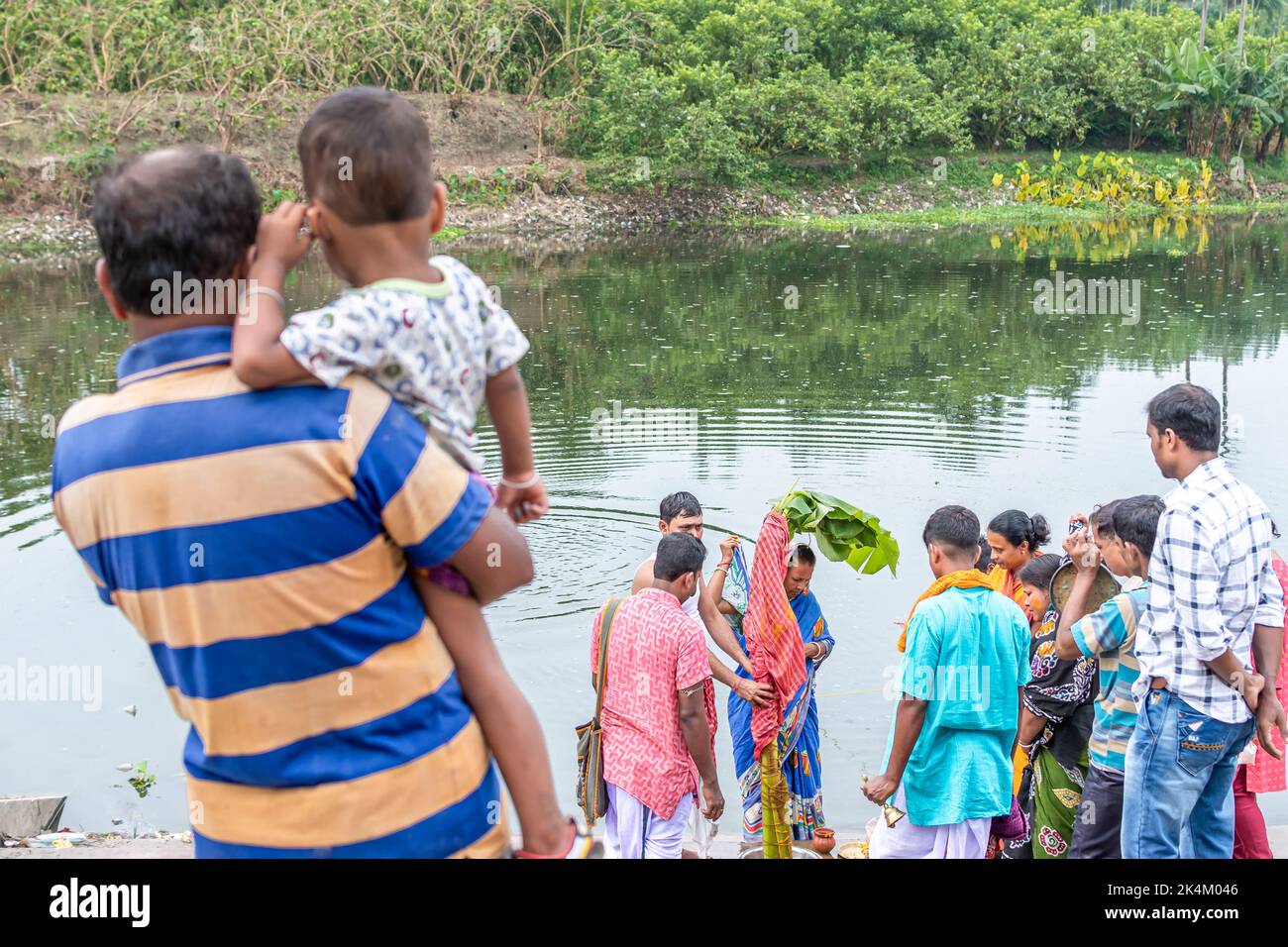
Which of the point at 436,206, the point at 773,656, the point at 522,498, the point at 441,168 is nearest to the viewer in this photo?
the point at 436,206

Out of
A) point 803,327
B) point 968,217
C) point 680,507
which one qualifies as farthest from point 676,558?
point 968,217

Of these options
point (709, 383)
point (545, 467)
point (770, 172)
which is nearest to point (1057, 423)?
point (709, 383)

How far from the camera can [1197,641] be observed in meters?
3.19

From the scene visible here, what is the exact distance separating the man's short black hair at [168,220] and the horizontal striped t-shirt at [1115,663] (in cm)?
272

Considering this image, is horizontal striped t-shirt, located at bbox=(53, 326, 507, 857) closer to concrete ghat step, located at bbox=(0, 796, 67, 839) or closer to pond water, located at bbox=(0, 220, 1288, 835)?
pond water, located at bbox=(0, 220, 1288, 835)

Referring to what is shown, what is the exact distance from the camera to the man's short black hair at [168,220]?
5.09ft

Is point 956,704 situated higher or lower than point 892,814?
higher

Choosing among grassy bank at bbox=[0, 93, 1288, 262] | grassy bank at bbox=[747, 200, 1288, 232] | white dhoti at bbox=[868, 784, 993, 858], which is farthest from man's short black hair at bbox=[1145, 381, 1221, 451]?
grassy bank at bbox=[747, 200, 1288, 232]

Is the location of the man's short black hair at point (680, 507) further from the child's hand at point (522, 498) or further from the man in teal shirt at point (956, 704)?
the child's hand at point (522, 498)

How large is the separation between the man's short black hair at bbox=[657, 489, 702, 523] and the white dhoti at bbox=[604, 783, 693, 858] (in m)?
1.12

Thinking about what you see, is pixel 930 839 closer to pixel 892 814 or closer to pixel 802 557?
pixel 892 814

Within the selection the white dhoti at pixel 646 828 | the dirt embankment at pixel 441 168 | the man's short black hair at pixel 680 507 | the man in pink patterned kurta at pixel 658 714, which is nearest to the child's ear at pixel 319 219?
the man in pink patterned kurta at pixel 658 714

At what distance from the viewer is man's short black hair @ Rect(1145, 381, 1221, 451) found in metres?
3.28

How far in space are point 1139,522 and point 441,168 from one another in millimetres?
29570
